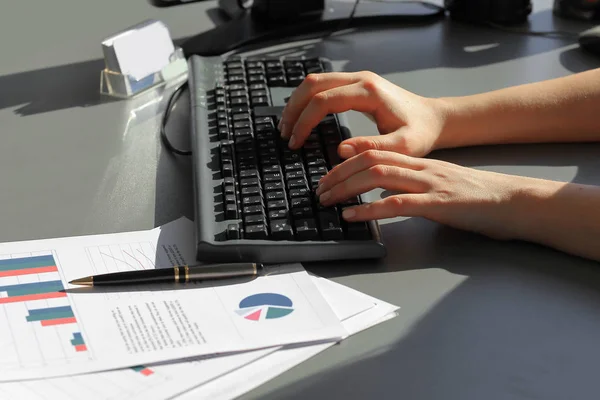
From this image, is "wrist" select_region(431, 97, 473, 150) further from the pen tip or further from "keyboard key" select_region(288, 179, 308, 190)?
the pen tip

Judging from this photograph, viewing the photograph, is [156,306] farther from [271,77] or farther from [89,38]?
[89,38]

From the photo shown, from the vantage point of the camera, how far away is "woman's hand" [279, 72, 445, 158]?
36.8 inches

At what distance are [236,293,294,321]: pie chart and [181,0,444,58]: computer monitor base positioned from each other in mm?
623

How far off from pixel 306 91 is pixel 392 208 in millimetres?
216

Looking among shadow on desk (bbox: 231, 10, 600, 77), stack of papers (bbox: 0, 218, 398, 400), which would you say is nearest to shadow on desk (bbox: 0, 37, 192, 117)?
shadow on desk (bbox: 231, 10, 600, 77)

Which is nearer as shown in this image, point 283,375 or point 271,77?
point 283,375

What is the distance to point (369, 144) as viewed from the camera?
2.94ft

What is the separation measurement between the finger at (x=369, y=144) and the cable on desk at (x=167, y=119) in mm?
217

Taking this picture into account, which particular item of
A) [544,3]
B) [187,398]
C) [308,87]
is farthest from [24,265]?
[544,3]

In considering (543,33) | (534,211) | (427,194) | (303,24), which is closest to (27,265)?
(427,194)

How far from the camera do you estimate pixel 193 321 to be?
69 centimetres

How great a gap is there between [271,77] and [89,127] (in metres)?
0.25

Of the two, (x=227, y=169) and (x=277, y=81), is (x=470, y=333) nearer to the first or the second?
(x=227, y=169)

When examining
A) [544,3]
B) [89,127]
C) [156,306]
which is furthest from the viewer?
[544,3]
